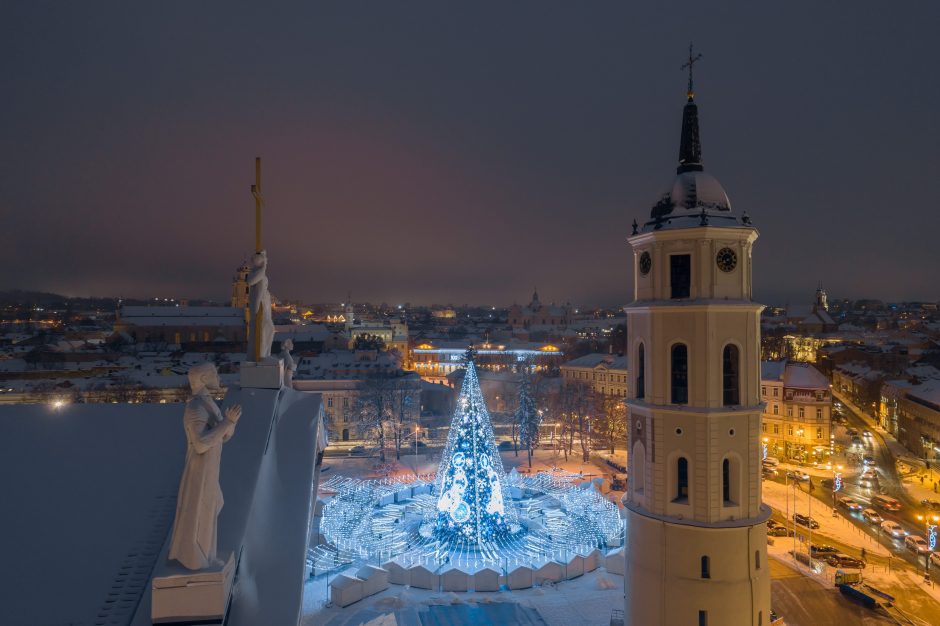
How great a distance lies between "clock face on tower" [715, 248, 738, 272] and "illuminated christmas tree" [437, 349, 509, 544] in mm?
11287

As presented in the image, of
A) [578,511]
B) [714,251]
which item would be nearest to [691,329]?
[714,251]

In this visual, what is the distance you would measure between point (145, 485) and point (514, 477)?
88.1ft

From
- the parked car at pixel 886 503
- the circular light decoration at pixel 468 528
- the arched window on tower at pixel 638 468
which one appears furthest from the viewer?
the parked car at pixel 886 503

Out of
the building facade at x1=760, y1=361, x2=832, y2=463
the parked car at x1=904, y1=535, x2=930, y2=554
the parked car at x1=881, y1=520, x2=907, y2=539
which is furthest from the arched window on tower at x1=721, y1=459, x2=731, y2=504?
the building facade at x1=760, y1=361, x2=832, y2=463

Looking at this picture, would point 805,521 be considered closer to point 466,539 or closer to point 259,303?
point 466,539

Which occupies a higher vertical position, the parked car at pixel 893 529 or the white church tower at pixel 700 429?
the white church tower at pixel 700 429

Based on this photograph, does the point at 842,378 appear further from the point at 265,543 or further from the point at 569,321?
the point at 569,321

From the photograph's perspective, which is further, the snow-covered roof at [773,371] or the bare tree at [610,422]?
the snow-covered roof at [773,371]

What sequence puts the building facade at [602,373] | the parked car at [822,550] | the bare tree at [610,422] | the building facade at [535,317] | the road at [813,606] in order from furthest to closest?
the building facade at [535,317] → the building facade at [602,373] → the bare tree at [610,422] → the parked car at [822,550] → the road at [813,606]

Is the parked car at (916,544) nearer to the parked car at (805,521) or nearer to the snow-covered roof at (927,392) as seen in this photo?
the parked car at (805,521)

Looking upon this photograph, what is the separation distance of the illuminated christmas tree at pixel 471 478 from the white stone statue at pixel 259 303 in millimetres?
12530

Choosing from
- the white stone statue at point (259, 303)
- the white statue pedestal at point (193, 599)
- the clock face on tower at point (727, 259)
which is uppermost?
the clock face on tower at point (727, 259)

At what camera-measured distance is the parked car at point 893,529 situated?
28.0 metres

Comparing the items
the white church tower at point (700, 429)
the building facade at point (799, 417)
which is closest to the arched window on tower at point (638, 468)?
the white church tower at point (700, 429)
